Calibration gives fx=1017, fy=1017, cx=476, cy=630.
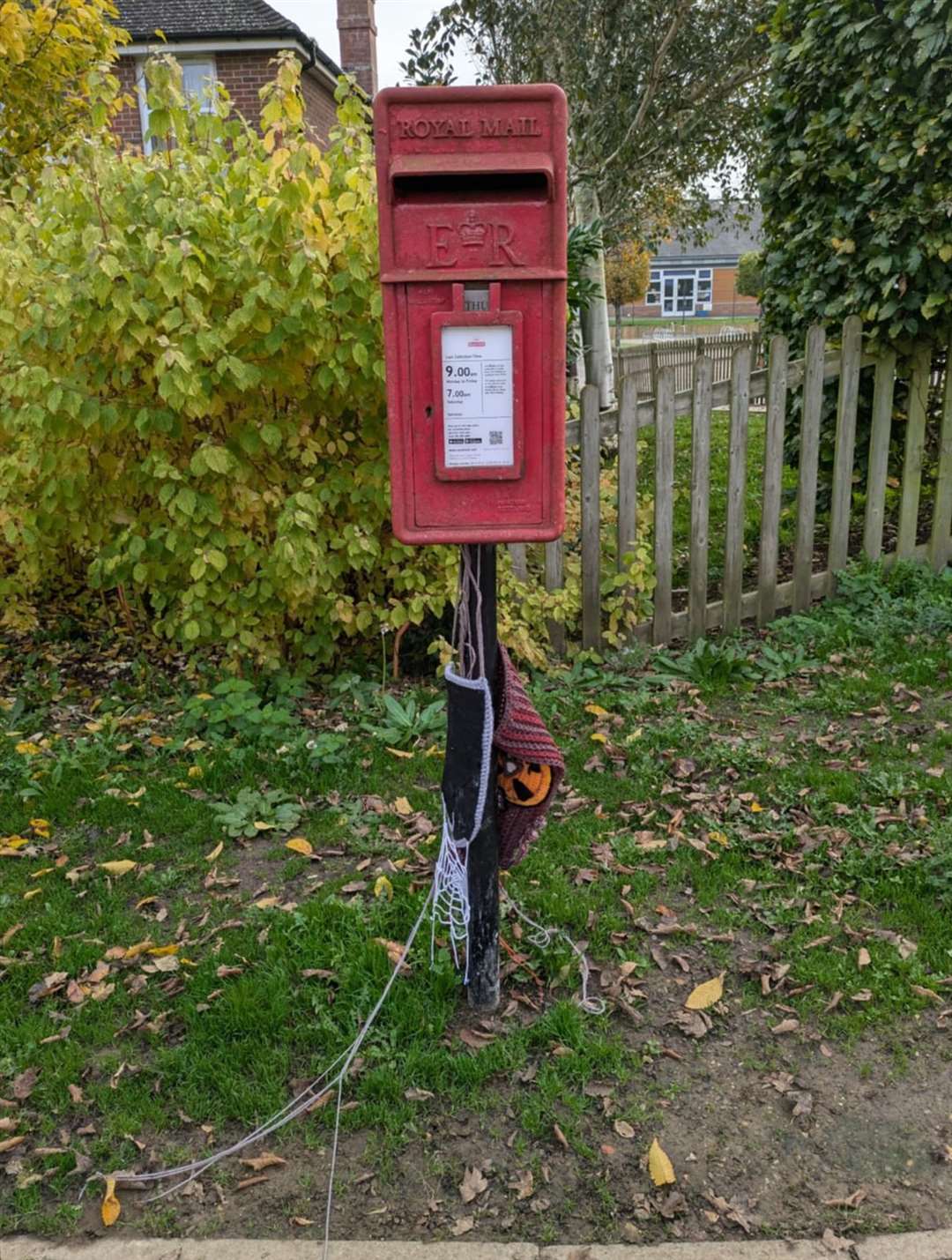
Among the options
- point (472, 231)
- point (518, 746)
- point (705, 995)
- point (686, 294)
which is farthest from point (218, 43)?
point (686, 294)

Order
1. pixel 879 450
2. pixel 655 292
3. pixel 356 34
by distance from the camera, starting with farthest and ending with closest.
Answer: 1. pixel 655 292
2. pixel 356 34
3. pixel 879 450

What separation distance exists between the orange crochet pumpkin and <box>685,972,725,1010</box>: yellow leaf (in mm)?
746

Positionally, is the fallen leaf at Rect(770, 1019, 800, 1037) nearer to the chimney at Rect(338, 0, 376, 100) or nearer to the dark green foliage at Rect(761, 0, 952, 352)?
the dark green foliage at Rect(761, 0, 952, 352)

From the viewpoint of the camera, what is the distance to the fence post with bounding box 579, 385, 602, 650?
15.9 ft

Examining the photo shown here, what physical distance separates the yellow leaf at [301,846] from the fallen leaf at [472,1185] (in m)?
1.46

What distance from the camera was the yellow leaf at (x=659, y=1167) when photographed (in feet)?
7.60

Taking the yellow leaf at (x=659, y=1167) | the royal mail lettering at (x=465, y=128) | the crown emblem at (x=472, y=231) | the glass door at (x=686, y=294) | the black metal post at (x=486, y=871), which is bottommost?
the yellow leaf at (x=659, y=1167)

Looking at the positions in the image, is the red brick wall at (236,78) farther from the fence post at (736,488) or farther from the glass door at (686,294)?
the glass door at (686,294)

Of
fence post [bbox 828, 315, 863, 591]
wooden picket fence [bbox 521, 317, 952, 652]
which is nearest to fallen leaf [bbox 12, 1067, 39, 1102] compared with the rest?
wooden picket fence [bbox 521, 317, 952, 652]

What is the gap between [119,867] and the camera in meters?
3.57

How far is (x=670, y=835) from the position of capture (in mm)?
3652

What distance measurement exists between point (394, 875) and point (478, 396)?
181 cm

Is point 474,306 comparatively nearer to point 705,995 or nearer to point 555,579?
point 705,995

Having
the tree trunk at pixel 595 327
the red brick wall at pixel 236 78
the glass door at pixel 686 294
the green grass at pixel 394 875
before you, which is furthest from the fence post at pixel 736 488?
the glass door at pixel 686 294
